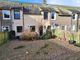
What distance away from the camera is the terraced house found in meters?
28.9

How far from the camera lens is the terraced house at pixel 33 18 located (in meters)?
28.9

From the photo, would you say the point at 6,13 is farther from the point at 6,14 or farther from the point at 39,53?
the point at 39,53

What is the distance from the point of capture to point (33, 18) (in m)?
31.2

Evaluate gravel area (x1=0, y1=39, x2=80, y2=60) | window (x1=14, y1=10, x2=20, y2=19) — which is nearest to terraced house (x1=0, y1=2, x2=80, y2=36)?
window (x1=14, y1=10, x2=20, y2=19)

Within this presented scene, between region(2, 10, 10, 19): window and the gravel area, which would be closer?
the gravel area

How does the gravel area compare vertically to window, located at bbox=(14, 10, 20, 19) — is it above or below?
below

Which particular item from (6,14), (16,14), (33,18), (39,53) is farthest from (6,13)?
(39,53)

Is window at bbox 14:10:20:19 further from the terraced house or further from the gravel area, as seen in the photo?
the gravel area

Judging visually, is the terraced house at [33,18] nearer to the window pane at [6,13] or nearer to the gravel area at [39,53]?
the window pane at [6,13]

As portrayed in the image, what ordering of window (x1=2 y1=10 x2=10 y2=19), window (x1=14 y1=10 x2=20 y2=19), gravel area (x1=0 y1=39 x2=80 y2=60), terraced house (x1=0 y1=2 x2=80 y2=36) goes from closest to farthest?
gravel area (x1=0 y1=39 x2=80 y2=60), window (x1=2 y1=10 x2=10 y2=19), terraced house (x1=0 y1=2 x2=80 y2=36), window (x1=14 y1=10 x2=20 y2=19)

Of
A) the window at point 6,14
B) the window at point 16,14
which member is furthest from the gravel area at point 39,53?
the window at point 16,14

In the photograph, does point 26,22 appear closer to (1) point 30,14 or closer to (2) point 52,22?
(1) point 30,14

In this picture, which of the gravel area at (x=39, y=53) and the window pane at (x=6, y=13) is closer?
the gravel area at (x=39, y=53)

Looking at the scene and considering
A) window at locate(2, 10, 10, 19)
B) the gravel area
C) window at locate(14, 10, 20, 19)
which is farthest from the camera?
window at locate(14, 10, 20, 19)
